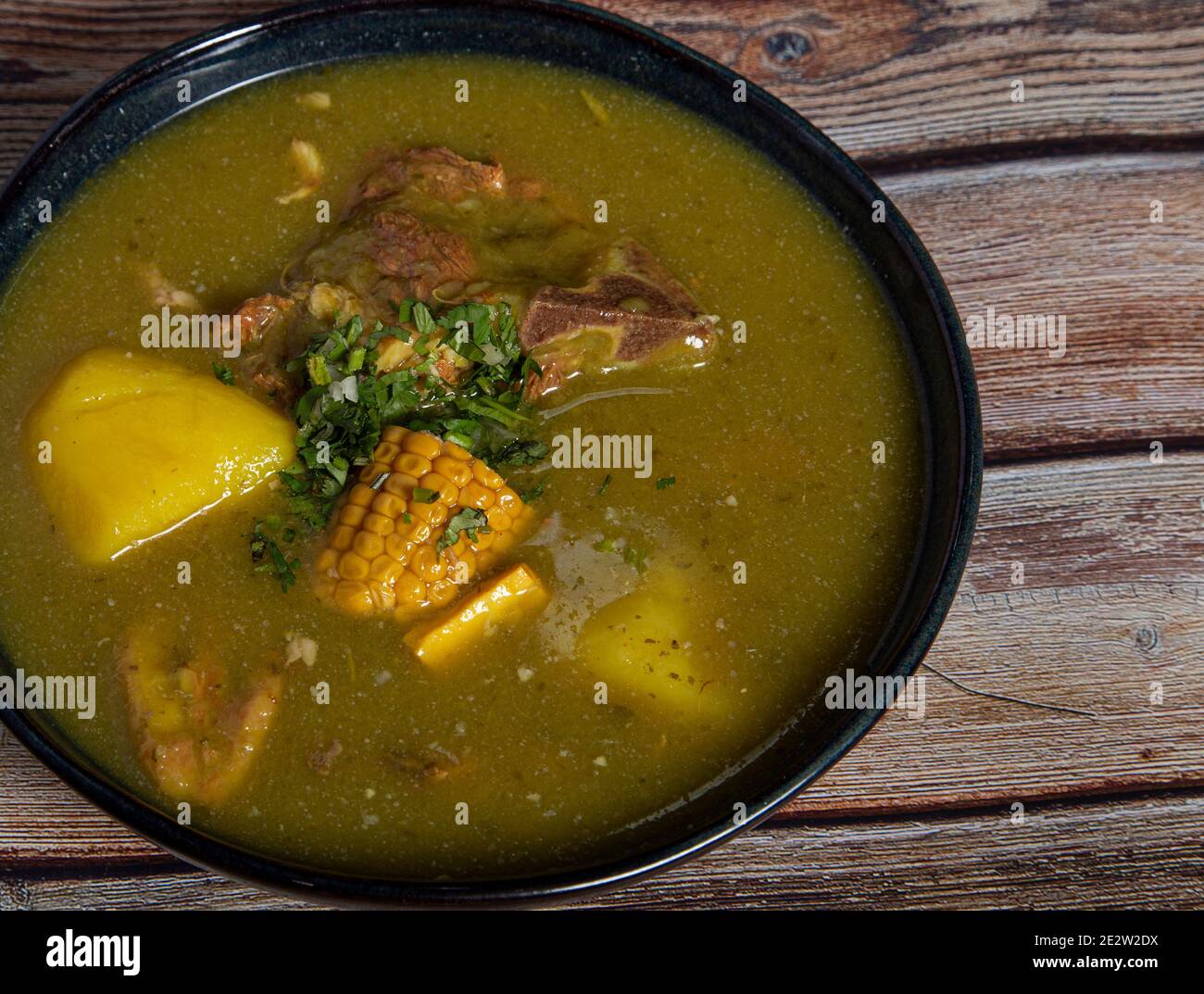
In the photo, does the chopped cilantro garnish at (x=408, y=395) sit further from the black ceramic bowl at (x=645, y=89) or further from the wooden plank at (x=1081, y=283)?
the wooden plank at (x=1081, y=283)

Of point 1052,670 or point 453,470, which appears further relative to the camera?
point 1052,670

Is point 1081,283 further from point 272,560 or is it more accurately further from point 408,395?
point 272,560

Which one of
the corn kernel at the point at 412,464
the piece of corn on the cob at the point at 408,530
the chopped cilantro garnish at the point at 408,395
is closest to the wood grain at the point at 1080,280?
the chopped cilantro garnish at the point at 408,395

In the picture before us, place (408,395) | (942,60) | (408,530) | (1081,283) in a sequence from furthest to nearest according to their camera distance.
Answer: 1. (942,60)
2. (1081,283)
3. (408,395)
4. (408,530)

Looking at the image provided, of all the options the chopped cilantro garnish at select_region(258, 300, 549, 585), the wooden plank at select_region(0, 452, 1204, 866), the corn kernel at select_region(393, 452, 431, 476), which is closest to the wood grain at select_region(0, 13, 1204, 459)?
the wooden plank at select_region(0, 452, 1204, 866)

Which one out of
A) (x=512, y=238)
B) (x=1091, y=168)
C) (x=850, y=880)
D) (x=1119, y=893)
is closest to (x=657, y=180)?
(x=512, y=238)

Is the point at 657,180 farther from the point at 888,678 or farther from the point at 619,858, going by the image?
the point at 619,858

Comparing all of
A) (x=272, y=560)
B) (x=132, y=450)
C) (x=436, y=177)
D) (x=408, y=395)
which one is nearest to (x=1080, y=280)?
(x=436, y=177)
